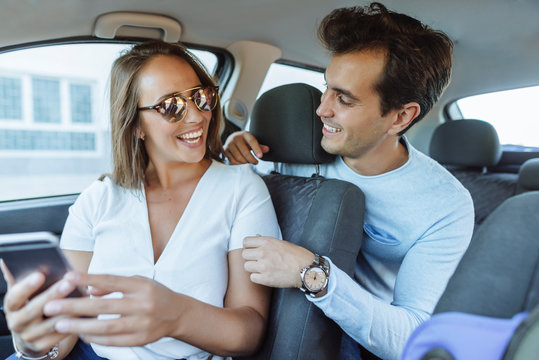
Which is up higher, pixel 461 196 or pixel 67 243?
pixel 461 196

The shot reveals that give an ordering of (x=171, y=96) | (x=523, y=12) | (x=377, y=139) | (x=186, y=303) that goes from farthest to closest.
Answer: (x=523, y=12)
(x=377, y=139)
(x=171, y=96)
(x=186, y=303)

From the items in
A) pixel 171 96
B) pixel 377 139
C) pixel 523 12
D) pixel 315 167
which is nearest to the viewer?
pixel 171 96

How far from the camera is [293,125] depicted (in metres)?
1.61

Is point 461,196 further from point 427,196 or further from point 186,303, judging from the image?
point 186,303

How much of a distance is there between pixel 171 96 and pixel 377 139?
0.69m

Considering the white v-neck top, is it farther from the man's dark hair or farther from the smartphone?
the man's dark hair

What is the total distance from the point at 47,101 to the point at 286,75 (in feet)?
4.94

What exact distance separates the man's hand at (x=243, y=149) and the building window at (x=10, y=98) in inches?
40.3

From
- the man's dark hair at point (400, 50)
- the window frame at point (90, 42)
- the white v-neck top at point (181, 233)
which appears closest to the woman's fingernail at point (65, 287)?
the white v-neck top at point (181, 233)

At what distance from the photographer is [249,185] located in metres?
1.47

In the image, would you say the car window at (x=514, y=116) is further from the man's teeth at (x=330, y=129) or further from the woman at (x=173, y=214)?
the woman at (x=173, y=214)

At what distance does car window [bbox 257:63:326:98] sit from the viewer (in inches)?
105

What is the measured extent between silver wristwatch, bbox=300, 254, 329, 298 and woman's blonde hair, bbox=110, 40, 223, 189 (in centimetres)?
66

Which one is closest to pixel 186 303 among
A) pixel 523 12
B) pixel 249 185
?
pixel 249 185
